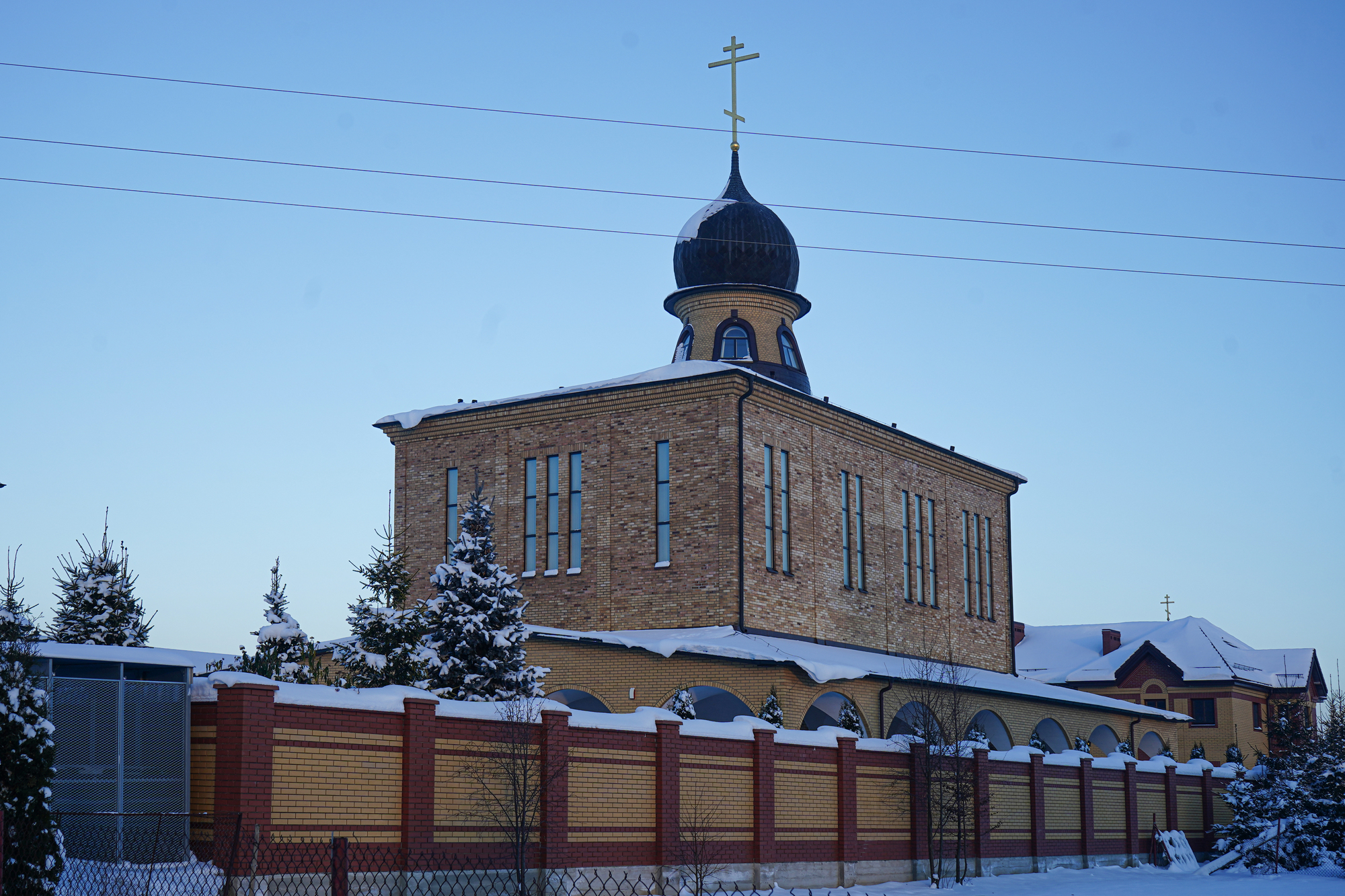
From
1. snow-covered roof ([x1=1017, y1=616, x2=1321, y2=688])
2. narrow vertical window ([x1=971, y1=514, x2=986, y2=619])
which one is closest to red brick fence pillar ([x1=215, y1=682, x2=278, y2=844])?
narrow vertical window ([x1=971, y1=514, x2=986, y2=619])

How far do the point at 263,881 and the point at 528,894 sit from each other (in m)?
4.37

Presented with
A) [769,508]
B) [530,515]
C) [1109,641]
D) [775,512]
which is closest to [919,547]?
[775,512]

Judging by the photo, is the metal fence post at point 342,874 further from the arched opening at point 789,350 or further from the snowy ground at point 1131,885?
the arched opening at point 789,350

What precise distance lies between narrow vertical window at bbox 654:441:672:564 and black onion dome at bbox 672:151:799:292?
8178 millimetres

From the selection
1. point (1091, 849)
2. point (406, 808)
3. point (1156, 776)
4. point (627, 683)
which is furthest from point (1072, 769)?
point (406, 808)

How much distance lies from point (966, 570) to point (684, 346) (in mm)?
10705

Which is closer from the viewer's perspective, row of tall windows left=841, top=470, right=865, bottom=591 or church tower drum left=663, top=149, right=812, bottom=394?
row of tall windows left=841, top=470, right=865, bottom=591

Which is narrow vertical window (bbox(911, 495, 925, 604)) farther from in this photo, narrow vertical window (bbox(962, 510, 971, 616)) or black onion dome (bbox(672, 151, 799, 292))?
black onion dome (bbox(672, 151, 799, 292))

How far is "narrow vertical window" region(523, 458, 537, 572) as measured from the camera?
35.7 metres

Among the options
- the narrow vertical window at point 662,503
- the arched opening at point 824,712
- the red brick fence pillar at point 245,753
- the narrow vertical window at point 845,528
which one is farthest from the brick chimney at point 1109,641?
the red brick fence pillar at point 245,753

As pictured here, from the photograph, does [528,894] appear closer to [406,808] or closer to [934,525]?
[406,808]

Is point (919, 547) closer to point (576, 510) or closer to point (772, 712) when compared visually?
point (576, 510)

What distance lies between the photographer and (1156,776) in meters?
35.2

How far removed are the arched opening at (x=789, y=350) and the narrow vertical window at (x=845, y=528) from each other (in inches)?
192
